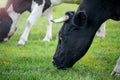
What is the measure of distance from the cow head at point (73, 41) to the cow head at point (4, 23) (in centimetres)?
443

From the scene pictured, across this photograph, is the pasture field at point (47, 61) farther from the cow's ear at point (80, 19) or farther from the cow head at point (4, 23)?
the cow's ear at point (80, 19)

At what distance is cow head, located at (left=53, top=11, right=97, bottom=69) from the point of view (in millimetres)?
6835

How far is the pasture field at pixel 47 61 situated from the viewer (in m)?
6.78

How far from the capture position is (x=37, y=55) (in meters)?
9.05

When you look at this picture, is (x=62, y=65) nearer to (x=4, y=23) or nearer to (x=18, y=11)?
(x=4, y=23)

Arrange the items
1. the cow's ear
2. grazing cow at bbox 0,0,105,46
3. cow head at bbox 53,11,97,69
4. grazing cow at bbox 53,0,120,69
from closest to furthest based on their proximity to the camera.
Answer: the cow's ear, grazing cow at bbox 53,0,120,69, cow head at bbox 53,11,97,69, grazing cow at bbox 0,0,105,46

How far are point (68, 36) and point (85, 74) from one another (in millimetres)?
693

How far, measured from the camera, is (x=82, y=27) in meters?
6.79

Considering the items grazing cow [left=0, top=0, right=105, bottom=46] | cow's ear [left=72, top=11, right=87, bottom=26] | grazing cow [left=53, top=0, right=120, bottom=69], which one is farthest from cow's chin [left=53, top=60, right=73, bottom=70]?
grazing cow [left=0, top=0, right=105, bottom=46]

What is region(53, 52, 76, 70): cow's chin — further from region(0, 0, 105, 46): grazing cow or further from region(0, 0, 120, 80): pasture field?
region(0, 0, 105, 46): grazing cow

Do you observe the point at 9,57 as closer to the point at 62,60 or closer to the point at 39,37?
the point at 62,60

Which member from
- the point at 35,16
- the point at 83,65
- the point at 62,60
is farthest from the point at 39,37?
the point at 62,60

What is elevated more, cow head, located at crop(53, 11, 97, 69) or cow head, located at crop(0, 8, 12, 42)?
cow head, located at crop(53, 11, 97, 69)

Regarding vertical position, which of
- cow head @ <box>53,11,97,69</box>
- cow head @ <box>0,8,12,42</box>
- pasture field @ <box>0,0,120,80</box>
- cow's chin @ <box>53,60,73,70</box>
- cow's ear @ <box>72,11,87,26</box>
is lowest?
cow head @ <box>0,8,12,42</box>
